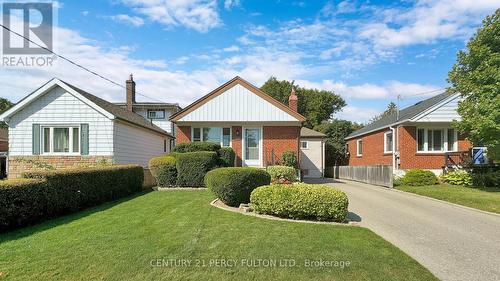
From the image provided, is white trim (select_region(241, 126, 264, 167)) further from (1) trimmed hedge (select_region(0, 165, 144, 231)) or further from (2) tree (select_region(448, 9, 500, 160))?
(2) tree (select_region(448, 9, 500, 160))

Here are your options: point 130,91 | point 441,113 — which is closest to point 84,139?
point 130,91

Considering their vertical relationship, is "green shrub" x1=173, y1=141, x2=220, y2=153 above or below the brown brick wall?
above

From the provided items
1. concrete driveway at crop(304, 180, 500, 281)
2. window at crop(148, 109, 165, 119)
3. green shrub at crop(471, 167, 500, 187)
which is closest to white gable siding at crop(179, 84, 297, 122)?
concrete driveway at crop(304, 180, 500, 281)

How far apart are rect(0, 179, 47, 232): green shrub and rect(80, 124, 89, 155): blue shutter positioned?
27.2 feet

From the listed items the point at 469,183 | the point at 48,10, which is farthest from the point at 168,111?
the point at 469,183

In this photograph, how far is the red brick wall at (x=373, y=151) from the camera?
2288 centimetres

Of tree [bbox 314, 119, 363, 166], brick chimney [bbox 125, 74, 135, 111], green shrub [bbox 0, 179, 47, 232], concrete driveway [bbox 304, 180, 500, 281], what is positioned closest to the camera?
concrete driveway [bbox 304, 180, 500, 281]

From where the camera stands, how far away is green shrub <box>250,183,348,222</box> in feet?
26.5

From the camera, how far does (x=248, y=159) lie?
65.2 ft

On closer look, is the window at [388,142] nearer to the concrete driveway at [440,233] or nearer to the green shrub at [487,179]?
the green shrub at [487,179]

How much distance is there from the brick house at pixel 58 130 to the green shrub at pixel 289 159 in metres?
8.76

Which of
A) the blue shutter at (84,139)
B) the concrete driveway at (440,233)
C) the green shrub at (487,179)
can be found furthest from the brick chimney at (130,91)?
the green shrub at (487,179)

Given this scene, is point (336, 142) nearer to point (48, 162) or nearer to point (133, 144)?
point (133, 144)

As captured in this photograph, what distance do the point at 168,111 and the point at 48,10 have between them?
22740mm
